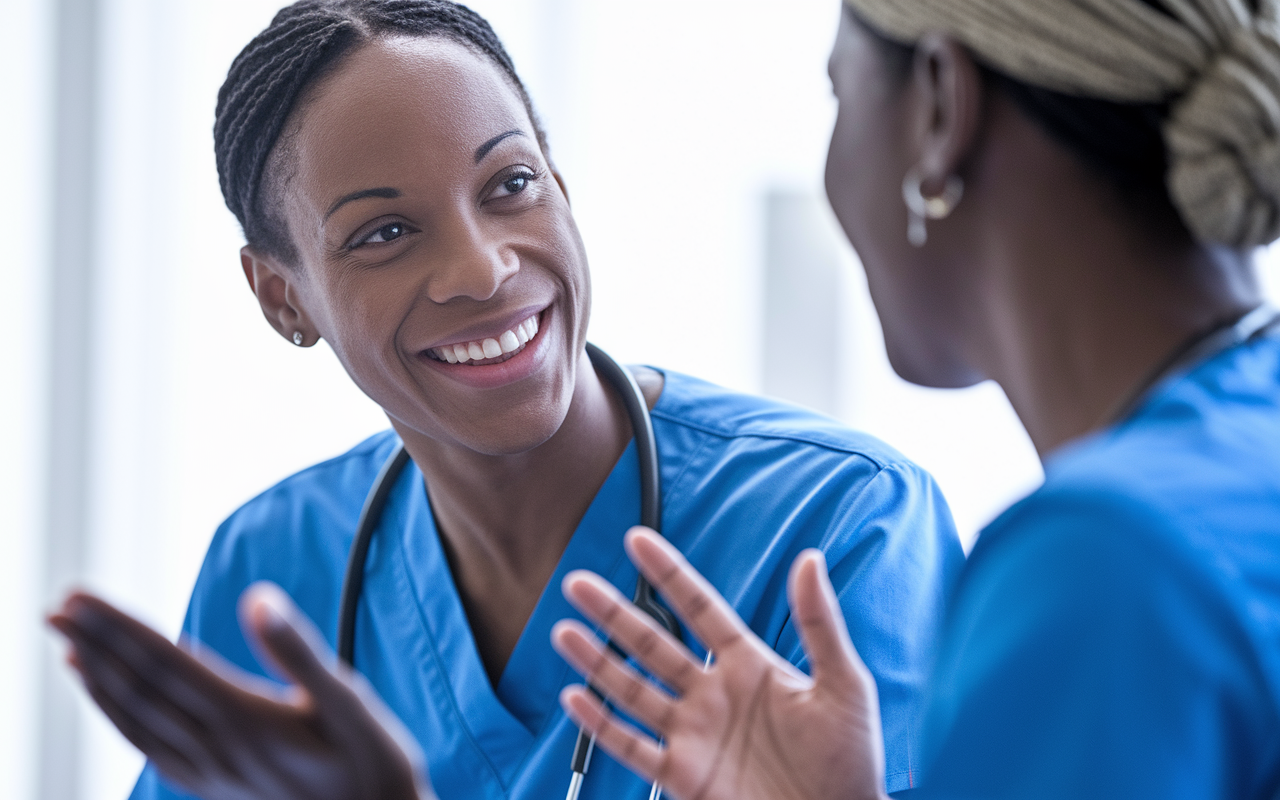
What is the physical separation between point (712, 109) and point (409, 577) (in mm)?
979

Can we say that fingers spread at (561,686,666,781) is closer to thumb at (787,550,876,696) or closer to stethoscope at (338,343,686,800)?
thumb at (787,550,876,696)

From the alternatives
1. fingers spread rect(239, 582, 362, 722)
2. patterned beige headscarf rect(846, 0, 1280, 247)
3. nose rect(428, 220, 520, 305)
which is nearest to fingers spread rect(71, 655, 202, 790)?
fingers spread rect(239, 582, 362, 722)

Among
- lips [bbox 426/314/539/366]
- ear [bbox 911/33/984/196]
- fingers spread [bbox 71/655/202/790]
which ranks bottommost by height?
fingers spread [bbox 71/655/202/790]

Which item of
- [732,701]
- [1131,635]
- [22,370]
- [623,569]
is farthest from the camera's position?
[22,370]

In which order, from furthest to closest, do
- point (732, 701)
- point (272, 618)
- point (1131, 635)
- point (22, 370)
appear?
point (22, 370) → point (732, 701) → point (272, 618) → point (1131, 635)

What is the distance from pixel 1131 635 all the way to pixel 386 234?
737 millimetres

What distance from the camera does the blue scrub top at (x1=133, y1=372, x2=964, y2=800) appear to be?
94 cm

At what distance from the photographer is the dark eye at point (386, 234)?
3.25 feet

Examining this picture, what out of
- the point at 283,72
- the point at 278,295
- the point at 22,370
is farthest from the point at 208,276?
the point at 283,72

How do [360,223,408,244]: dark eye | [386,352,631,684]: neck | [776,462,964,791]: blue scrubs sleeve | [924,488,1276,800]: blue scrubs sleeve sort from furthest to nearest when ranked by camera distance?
[386,352,631,684]: neck, [360,223,408,244]: dark eye, [776,462,964,791]: blue scrubs sleeve, [924,488,1276,800]: blue scrubs sleeve

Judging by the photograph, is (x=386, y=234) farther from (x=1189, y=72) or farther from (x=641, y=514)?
(x=1189, y=72)

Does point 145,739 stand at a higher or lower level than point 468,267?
lower

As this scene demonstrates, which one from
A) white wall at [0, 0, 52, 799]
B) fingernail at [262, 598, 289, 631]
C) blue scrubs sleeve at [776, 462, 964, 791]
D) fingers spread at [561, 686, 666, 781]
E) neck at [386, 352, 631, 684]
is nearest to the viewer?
fingernail at [262, 598, 289, 631]

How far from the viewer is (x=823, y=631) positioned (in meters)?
0.61
